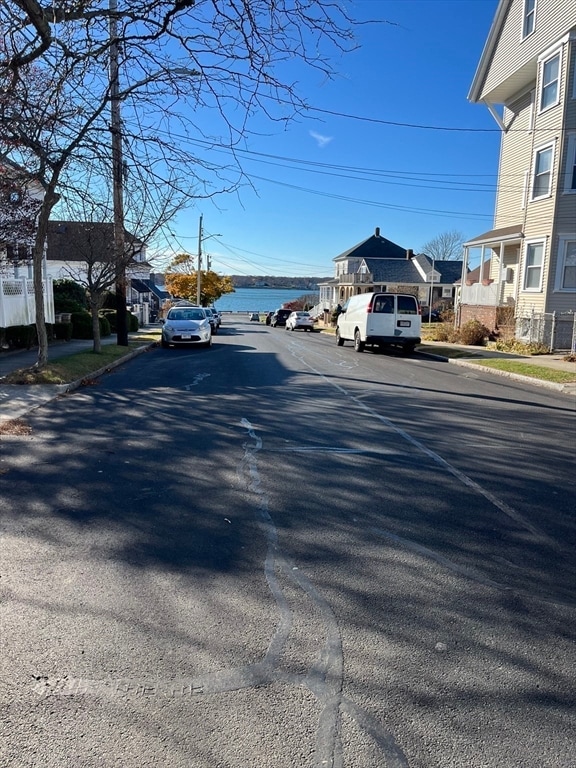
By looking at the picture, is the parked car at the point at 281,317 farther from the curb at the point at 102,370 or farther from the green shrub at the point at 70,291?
the curb at the point at 102,370

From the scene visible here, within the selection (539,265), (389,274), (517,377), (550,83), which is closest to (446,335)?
(539,265)

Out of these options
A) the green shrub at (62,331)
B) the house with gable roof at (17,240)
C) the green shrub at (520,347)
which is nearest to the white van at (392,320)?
the green shrub at (520,347)

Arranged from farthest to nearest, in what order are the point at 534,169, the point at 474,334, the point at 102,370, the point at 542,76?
1. the point at 474,334
2. the point at 534,169
3. the point at 542,76
4. the point at 102,370

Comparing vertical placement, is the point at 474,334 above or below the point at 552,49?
below

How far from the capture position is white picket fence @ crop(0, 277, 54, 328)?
63.5ft

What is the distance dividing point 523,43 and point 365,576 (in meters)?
25.9

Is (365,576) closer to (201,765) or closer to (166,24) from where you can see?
(201,765)

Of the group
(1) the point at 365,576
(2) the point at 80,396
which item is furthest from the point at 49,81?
(1) the point at 365,576

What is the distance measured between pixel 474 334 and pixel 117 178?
16.6 m

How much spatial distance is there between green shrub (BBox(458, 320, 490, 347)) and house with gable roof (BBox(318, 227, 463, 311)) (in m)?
36.9

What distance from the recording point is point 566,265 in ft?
68.8

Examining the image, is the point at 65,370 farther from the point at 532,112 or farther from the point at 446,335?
the point at 532,112

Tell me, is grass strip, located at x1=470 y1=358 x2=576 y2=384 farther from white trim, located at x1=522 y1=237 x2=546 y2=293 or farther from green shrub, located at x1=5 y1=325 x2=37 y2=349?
green shrub, located at x1=5 y1=325 x2=37 y2=349

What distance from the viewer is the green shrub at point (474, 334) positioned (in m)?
22.8
